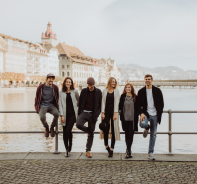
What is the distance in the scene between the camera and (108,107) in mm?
6078

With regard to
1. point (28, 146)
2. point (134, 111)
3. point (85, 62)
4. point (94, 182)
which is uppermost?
point (85, 62)

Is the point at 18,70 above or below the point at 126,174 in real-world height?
above

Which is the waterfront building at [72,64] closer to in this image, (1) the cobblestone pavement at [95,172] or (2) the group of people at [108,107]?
(2) the group of people at [108,107]

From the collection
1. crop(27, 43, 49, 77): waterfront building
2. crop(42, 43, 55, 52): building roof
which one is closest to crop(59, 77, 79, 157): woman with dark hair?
crop(27, 43, 49, 77): waterfront building

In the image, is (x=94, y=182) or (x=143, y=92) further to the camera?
(x=143, y=92)

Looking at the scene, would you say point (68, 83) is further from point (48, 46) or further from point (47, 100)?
point (48, 46)

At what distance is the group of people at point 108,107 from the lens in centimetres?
602

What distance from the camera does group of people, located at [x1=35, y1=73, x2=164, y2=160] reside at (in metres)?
6.02

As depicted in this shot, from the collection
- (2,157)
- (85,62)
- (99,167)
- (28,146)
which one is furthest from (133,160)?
(85,62)

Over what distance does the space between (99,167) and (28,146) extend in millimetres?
6226

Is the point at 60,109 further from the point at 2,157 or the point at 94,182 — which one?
the point at 94,182

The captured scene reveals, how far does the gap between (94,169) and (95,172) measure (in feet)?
0.59

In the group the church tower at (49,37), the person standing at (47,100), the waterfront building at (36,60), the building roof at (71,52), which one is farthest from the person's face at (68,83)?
the church tower at (49,37)

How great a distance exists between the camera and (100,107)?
620cm
